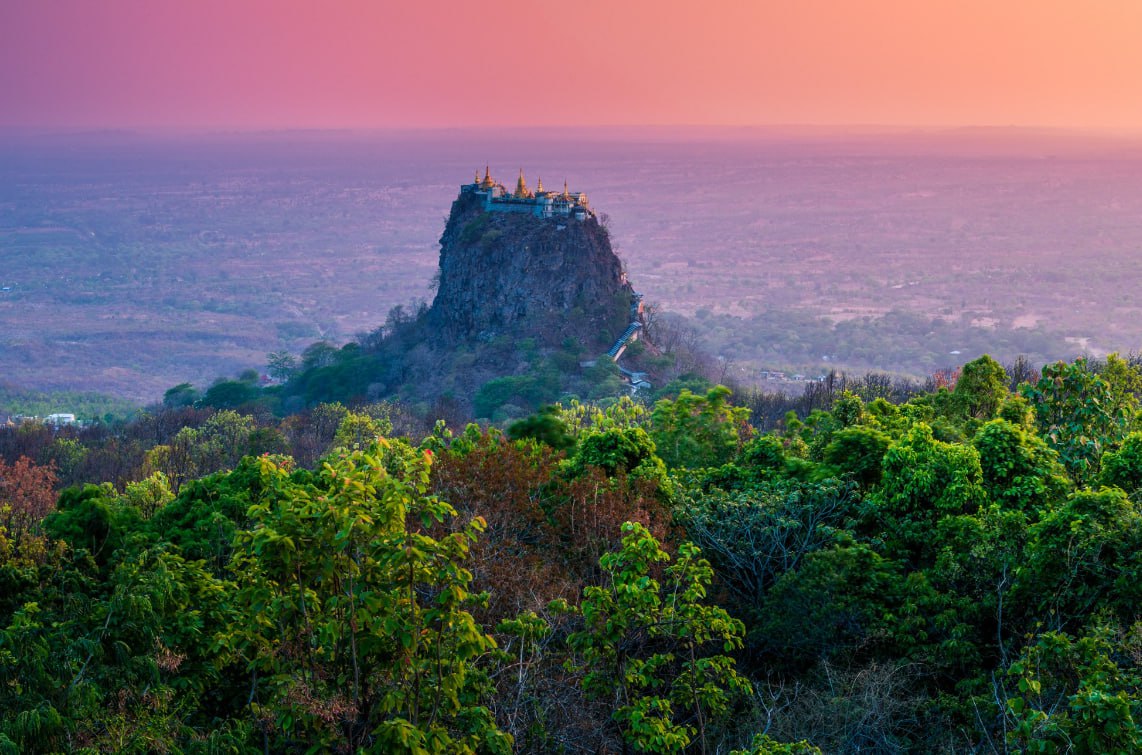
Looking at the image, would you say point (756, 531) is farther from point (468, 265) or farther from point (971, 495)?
point (468, 265)

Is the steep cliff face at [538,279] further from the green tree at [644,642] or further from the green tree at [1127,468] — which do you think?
→ the green tree at [644,642]

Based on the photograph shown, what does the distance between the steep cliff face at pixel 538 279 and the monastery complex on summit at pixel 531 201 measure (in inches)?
28.5

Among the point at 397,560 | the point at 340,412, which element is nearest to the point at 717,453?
the point at 397,560

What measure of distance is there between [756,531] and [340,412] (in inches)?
2040

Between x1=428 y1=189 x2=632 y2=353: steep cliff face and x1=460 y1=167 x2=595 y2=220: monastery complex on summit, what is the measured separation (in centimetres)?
72

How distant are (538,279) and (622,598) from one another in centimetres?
8415

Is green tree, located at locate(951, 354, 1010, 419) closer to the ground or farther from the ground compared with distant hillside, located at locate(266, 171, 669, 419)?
farther from the ground

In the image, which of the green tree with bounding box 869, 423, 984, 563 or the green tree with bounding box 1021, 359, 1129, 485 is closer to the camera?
the green tree with bounding box 869, 423, 984, 563

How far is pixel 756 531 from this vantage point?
18.2 m

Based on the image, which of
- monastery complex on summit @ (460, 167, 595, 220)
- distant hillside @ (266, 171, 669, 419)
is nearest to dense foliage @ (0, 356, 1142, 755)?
distant hillside @ (266, 171, 669, 419)

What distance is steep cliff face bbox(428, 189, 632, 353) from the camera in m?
94.3

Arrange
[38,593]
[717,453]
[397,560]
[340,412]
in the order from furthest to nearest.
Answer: [340,412] < [717,453] < [38,593] < [397,560]

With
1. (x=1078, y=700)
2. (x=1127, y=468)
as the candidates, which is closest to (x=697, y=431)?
(x=1127, y=468)

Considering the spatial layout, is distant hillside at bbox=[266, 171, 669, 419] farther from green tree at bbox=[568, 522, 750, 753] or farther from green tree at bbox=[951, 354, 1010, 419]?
green tree at bbox=[568, 522, 750, 753]
